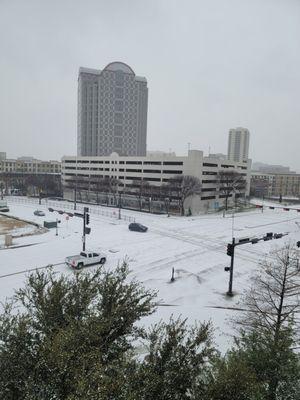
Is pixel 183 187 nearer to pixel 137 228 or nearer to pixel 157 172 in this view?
pixel 157 172

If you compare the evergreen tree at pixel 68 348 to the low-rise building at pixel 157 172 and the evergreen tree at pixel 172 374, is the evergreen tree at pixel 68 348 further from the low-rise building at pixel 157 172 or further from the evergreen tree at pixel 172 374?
the low-rise building at pixel 157 172

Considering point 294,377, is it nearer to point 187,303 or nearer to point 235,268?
point 187,303

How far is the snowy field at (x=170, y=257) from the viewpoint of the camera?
20.6 m

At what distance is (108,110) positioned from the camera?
6088 inches

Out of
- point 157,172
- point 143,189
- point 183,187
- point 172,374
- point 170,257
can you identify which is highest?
point 157,172

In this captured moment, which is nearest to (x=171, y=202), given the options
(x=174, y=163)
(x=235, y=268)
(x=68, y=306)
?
(x=174, y=163)

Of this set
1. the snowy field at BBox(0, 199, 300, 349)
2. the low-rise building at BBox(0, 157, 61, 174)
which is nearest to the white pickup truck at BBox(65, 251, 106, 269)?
the snowy field at BBox(0, 199, 300, 349)

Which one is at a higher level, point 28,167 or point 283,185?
point 28,167

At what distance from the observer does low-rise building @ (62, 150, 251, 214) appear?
71000 mm

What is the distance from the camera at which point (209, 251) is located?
34344 mm

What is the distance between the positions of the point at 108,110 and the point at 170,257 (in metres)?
137

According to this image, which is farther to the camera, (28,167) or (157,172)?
(28,167)

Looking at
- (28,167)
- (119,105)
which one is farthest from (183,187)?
(28,167)

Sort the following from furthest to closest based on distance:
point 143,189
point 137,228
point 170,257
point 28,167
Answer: point 28,167, point 143,189, point 137,228, point 170,257
